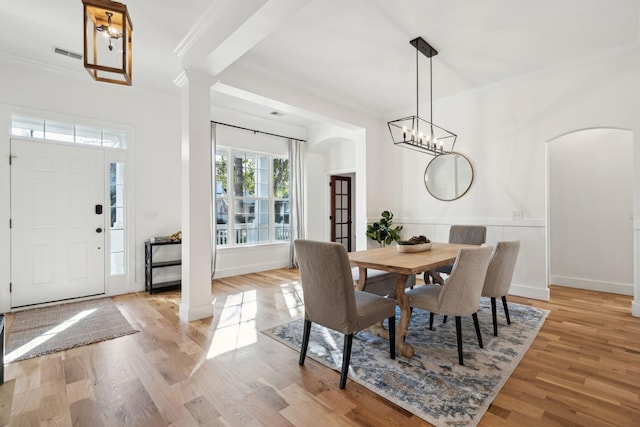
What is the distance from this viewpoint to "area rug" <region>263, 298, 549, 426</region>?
180cm

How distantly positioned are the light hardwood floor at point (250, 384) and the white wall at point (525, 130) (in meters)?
1.29

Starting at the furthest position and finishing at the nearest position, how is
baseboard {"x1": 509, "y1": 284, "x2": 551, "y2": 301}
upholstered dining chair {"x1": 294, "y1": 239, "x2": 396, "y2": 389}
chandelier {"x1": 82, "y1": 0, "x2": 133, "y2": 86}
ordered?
baseboard {"x1": 509, "y1": 284, "x2": 551, "y2": 301} → upholstered dining chair {"x1": 294, "y1": 239, "x2": 396, "y2": 389} → chandelier {"x1": 82, "y1": 0, "x2": 133, "y2": 86}

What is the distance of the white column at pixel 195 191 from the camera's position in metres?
3.19

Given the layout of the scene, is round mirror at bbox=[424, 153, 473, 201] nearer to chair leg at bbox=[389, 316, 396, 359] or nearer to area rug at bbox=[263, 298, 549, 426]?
area rug at bbox=[263, 298, 549, 426]

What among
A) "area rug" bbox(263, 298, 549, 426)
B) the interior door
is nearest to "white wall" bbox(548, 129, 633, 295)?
"area rug" bbox(263, 298, 549, 426)

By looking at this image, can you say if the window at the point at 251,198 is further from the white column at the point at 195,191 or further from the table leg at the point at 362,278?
the table leg at the point at 362,278

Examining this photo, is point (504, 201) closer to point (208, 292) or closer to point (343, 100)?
point (343, 100)

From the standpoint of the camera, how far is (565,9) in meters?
2.71

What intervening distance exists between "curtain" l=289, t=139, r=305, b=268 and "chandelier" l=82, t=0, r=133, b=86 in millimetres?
4497

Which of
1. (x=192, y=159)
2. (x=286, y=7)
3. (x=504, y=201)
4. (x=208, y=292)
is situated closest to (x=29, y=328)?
(x=208, y=292)

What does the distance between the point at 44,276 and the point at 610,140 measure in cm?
745

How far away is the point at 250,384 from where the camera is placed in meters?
2.02

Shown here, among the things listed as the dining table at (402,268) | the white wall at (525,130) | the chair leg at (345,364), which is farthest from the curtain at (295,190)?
the chair leg at (345,364)

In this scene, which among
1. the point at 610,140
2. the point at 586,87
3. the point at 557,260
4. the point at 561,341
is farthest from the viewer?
the point at 557,260
